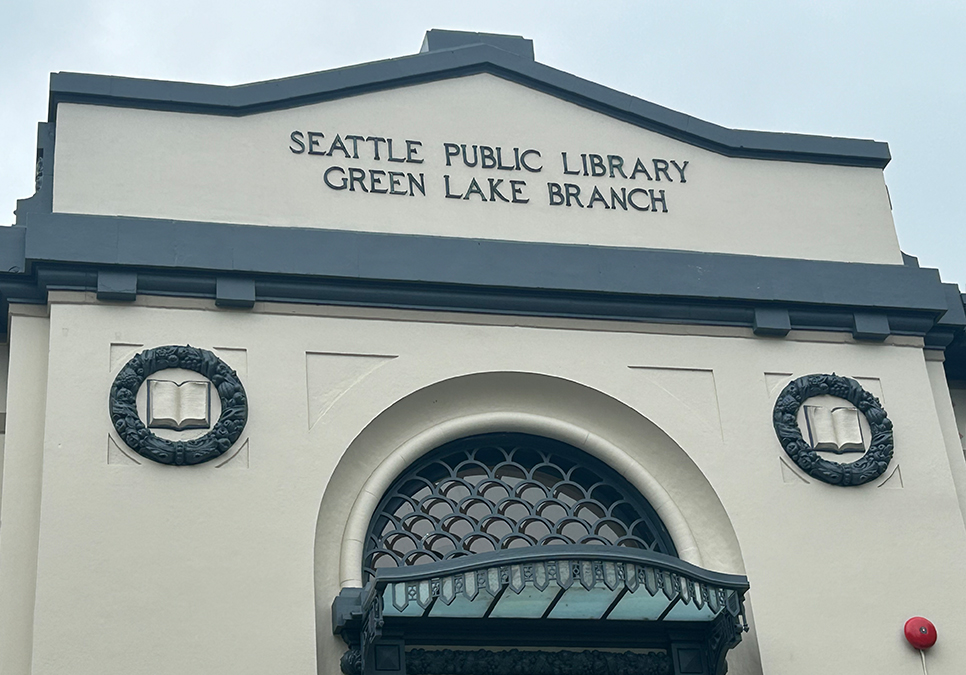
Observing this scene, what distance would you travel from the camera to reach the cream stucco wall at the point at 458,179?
43.5ft

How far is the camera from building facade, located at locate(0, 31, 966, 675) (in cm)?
1150

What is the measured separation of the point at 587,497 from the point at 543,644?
1.61m

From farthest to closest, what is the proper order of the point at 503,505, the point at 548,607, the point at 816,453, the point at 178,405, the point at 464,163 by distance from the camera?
1. the point at 464,163
2. the point at 816,453
3. the point at 503,505
4. the point at 178,405
5. the point at 548,607

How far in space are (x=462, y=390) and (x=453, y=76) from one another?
11.1 ft

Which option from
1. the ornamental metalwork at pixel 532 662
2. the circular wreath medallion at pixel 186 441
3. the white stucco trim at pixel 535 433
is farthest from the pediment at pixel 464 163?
the ornamental metalwork at pixel 532 662

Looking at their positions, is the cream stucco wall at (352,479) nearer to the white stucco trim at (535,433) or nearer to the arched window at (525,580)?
the white stucco trim at (535,433)

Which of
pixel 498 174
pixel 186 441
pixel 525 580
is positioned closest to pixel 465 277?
pixel 498 174

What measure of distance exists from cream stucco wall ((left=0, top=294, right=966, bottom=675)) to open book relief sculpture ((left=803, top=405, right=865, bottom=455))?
→ 0.38 metres

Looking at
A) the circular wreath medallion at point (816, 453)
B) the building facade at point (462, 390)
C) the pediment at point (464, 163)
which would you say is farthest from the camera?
the pediment at point (464, 163)

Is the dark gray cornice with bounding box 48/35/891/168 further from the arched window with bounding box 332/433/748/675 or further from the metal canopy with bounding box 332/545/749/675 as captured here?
the metal canopy with bounding box 332/545/749/675

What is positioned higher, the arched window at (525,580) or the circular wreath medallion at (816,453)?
the circular wreath medallion at (816,453)

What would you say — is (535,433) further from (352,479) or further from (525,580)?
(525,580)

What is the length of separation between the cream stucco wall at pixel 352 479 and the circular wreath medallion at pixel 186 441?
0.39ft

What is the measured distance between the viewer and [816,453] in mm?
13336
